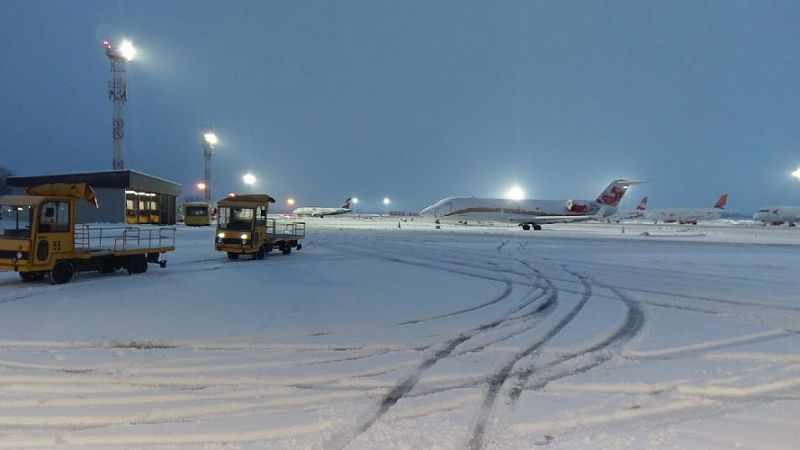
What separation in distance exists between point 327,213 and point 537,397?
360 feet

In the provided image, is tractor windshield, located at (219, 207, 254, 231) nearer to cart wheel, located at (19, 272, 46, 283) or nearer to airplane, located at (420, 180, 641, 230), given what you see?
cart wheel, located at (19, 272, 46, 283)

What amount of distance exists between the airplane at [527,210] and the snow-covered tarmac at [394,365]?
43441 millimetres

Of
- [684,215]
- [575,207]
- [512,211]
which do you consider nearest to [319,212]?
[512,211]

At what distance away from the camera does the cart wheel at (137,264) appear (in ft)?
57.7

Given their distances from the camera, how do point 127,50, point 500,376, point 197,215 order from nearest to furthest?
point 500,376 < point 127,50 < point 197,215

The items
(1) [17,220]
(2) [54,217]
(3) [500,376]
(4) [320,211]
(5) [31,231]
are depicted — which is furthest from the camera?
(4) [320,211]

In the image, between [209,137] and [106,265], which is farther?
[209,137]

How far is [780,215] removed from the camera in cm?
8675

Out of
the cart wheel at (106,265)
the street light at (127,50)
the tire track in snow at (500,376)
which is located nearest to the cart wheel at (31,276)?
the cart wheel at (106,265)

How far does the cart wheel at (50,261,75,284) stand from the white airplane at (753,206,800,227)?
3951 inches

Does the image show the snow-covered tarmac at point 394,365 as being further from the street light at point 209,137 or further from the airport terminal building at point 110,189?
the street light at point 209,137

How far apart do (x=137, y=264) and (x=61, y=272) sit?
2852mm

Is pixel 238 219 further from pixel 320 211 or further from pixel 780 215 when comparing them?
pixel 780 215

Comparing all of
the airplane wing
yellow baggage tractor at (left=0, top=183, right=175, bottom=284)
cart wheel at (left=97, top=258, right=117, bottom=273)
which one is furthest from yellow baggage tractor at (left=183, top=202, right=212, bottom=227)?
yellow baggage tractor at (left=0, top=183, right=175, bottom=284)
